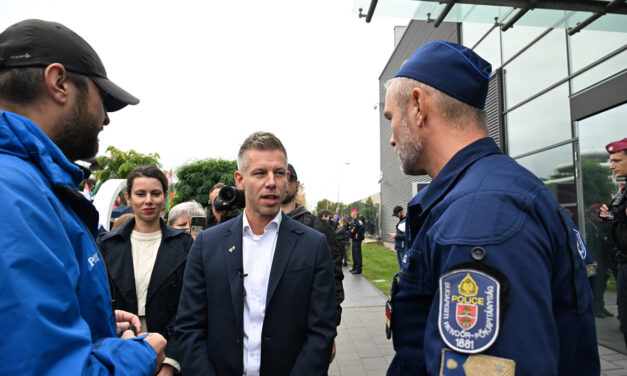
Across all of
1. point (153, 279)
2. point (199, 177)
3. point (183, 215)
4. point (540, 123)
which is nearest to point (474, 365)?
point (153, 279)

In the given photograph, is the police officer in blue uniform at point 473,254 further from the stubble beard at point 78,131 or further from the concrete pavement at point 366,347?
the concrete pavement at point 366,347

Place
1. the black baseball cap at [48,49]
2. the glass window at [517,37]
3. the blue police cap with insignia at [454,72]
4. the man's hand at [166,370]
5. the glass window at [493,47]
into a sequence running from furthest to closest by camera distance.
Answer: the glass window at [493,47]
the glass window at [517,37]
the man's hand at [166,370]
the blue police cap with insignia at [454,72]
the black baseball cap at [48,49]

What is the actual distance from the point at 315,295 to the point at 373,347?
13.2ft

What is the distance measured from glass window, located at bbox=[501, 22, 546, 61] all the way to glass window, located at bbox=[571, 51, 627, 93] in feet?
6.44

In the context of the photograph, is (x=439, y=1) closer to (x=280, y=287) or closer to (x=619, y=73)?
(x=280, y=287)

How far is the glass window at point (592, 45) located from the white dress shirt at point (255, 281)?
6.65 metres

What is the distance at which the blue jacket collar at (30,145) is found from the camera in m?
1.06

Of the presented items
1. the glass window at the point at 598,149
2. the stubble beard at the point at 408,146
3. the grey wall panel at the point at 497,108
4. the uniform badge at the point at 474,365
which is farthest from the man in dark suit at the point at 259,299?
the grey wall panel at the point at 497,108

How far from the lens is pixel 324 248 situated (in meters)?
2.39

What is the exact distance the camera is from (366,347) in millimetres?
5680

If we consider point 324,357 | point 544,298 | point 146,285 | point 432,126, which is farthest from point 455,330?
point 146,285

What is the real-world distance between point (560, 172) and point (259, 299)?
7.34 meters

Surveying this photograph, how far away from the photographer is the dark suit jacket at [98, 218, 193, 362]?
2799 mm

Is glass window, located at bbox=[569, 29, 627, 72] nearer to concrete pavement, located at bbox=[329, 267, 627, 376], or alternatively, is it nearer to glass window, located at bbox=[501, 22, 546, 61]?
glass window, located at bbox=[501, 22, 546, 61]
